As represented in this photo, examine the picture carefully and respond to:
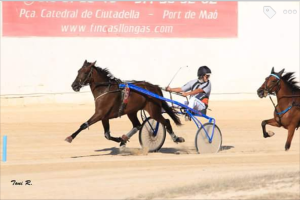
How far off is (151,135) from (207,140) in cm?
112

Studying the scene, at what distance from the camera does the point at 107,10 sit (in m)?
24.2

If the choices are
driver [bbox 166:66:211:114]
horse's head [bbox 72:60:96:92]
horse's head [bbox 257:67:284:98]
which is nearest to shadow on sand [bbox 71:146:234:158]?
driver [bbox 166:66:211:114]

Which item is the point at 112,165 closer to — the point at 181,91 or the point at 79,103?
the point at 181,91

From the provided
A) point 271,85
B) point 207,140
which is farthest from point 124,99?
point 271,85

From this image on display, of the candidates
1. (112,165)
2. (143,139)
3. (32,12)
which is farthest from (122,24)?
(112,165)

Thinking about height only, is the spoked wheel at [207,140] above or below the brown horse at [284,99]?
A: below

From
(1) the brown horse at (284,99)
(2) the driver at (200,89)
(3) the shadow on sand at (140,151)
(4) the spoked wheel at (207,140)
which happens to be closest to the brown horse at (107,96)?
(3) the shadow on sand at (140,151)

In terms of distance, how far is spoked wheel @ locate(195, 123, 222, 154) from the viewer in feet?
51.3

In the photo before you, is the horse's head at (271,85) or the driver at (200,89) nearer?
the horse's head at (271,85)

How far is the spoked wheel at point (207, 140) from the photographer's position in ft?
51.3

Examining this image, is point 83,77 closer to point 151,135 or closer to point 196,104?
point 151,135

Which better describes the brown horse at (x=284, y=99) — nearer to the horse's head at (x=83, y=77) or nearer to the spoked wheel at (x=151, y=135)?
the spoked wheel at (x=151, y=135)

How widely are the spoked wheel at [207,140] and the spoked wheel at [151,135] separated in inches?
35.4

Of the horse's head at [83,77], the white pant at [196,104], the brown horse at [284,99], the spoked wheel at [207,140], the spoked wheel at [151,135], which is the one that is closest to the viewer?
the horse's head at [83,77]
